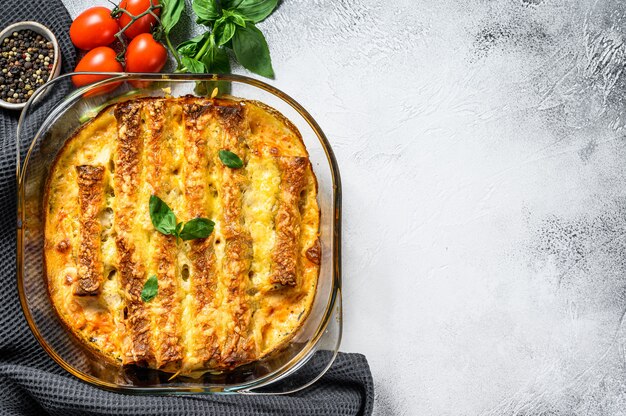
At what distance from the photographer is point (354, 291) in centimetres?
349

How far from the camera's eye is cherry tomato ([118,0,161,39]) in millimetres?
3367

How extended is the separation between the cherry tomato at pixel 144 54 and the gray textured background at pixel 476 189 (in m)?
0.40

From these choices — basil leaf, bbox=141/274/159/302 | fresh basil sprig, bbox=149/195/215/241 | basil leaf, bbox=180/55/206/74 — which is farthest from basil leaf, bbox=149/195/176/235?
basil leaf, bbox=180/55/206/74

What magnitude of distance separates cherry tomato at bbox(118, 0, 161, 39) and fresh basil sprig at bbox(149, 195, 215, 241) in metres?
0.90

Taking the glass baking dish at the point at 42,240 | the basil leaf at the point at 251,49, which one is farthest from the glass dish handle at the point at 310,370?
the basil leaf at the point at 251,49

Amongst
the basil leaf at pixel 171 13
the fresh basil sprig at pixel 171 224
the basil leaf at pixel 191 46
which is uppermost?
the basil leaf at pixel 171 13

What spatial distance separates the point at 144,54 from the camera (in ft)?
10.9

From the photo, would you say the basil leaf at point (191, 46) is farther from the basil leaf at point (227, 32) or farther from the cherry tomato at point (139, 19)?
the cherry tomato at point (139, 19)

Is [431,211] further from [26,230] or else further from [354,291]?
[26,230]

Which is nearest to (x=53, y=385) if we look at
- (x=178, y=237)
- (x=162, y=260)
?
(x=162, y=260)

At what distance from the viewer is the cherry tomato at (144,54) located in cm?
331

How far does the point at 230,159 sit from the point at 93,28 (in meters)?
0.96

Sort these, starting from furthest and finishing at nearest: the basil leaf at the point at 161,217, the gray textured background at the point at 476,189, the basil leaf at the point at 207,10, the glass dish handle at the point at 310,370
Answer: the gray textured background at the point at 476,189
the basil leaf at the point at 207,10
the glass dish handle at the point at 310,370
the basil leaf at the point at 161,217

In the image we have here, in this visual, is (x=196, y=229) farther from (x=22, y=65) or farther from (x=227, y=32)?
(x=22, y=65)
